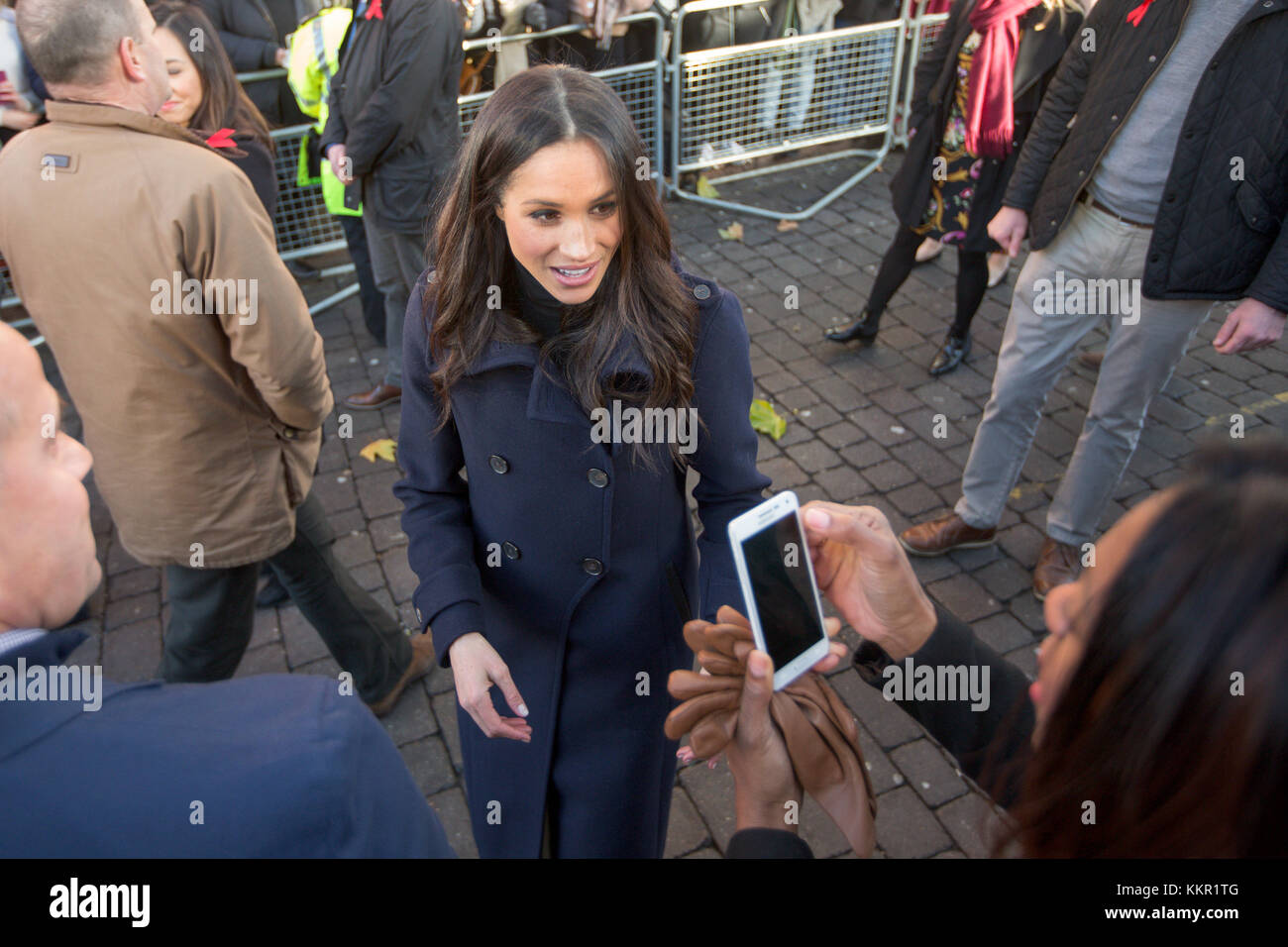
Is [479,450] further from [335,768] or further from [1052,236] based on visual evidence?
[1052,236]

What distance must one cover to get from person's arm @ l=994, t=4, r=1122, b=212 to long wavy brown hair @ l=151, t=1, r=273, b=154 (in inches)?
138

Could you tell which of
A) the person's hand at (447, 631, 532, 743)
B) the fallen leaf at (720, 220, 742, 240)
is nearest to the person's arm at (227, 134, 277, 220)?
the person's hand at (447, 631, 532, 743)

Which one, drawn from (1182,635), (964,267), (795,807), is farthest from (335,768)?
(964,267)

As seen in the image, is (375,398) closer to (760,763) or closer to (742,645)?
(742,645)

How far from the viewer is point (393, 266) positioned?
5094mm

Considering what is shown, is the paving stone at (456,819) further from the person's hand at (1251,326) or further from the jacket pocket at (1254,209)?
the jacket pocket at (1254,209)

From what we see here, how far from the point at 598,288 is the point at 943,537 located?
2795 mm

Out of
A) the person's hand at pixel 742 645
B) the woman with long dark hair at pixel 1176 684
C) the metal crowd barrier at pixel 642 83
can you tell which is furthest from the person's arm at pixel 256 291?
the metal crowd barrier at pixel 642 83

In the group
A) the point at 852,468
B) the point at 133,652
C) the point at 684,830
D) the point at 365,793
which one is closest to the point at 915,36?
the point at 852,468

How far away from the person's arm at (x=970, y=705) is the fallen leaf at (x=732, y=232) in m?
5.60

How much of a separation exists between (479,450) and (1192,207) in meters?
2.80

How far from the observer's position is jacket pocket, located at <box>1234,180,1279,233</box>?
3131 mm

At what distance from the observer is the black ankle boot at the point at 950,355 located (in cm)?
545

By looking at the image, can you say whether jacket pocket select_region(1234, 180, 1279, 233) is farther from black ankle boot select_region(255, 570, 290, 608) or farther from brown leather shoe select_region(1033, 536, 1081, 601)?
black ankle boot select_region(255, 570, 290, 608)
